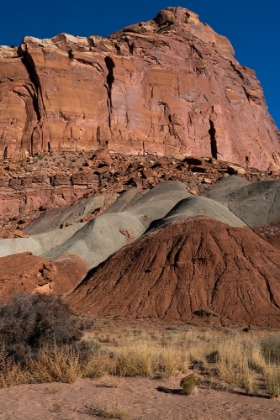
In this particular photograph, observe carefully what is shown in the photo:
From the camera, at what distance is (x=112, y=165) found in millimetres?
61000

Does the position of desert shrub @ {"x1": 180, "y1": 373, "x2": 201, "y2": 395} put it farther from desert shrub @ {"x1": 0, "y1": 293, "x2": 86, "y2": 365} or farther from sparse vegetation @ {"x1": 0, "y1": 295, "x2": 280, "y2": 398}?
desert shrub @ {"x1": 0, "y1": 293, "x2": 86, "y2": 365}

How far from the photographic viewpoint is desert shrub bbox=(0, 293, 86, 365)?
8386 mm

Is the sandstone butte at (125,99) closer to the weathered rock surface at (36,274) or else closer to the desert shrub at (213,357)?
the weathered rock surface at (36,274)

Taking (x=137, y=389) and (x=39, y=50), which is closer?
(x=137, y=389)

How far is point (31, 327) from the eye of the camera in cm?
881

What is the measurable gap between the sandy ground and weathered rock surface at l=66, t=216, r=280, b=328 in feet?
45.2

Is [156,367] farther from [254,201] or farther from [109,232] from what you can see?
[254,201]

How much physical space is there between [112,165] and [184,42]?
3370cm

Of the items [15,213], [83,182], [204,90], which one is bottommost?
[15,213]

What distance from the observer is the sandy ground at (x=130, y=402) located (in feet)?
19.2

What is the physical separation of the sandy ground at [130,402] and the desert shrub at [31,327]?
3.02ft

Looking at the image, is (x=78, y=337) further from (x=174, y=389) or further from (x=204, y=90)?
(x=204, y=90)

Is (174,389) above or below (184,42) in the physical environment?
below

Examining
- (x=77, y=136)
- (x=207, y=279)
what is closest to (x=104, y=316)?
(x=207, y=279)
